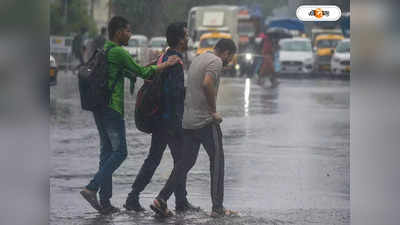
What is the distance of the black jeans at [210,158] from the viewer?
789 cm

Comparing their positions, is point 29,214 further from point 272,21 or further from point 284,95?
point 272,21

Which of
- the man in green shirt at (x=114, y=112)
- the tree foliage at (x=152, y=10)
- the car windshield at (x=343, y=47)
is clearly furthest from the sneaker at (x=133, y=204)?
the car windshield at (x=343, y=47)

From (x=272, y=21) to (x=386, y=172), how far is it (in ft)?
184

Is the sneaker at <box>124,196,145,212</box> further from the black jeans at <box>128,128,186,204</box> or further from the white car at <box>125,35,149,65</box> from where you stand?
the white car at <box>125,35,149,65</box>

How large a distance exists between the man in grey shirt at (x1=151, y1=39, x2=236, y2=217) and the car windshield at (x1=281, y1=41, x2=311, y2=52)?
29473mm

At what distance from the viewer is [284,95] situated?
24.8 meters

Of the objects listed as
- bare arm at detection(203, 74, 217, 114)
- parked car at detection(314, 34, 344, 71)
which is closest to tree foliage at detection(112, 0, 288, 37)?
parked car at detection(314, 34, 344, 71)

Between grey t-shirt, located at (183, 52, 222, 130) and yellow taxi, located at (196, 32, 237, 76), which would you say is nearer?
grey t-shirt, located at (183, 52, 222, 130)

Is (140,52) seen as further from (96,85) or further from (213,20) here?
(96,85)

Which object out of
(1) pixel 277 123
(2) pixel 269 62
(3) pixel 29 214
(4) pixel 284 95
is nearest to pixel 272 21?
(2) pixel 269 62

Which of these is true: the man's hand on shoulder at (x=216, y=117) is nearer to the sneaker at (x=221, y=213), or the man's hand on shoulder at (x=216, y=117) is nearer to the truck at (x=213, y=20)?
the sneaker at (x=221, y=213)

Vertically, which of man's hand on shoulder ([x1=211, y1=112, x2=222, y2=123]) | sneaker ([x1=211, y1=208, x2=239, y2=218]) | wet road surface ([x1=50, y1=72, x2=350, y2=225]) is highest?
man's hand on shoulder ([x1=211, y1=112, x2=222, y2=123])

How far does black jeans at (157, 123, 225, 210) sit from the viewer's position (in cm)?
789

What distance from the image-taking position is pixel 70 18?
4953 cm
